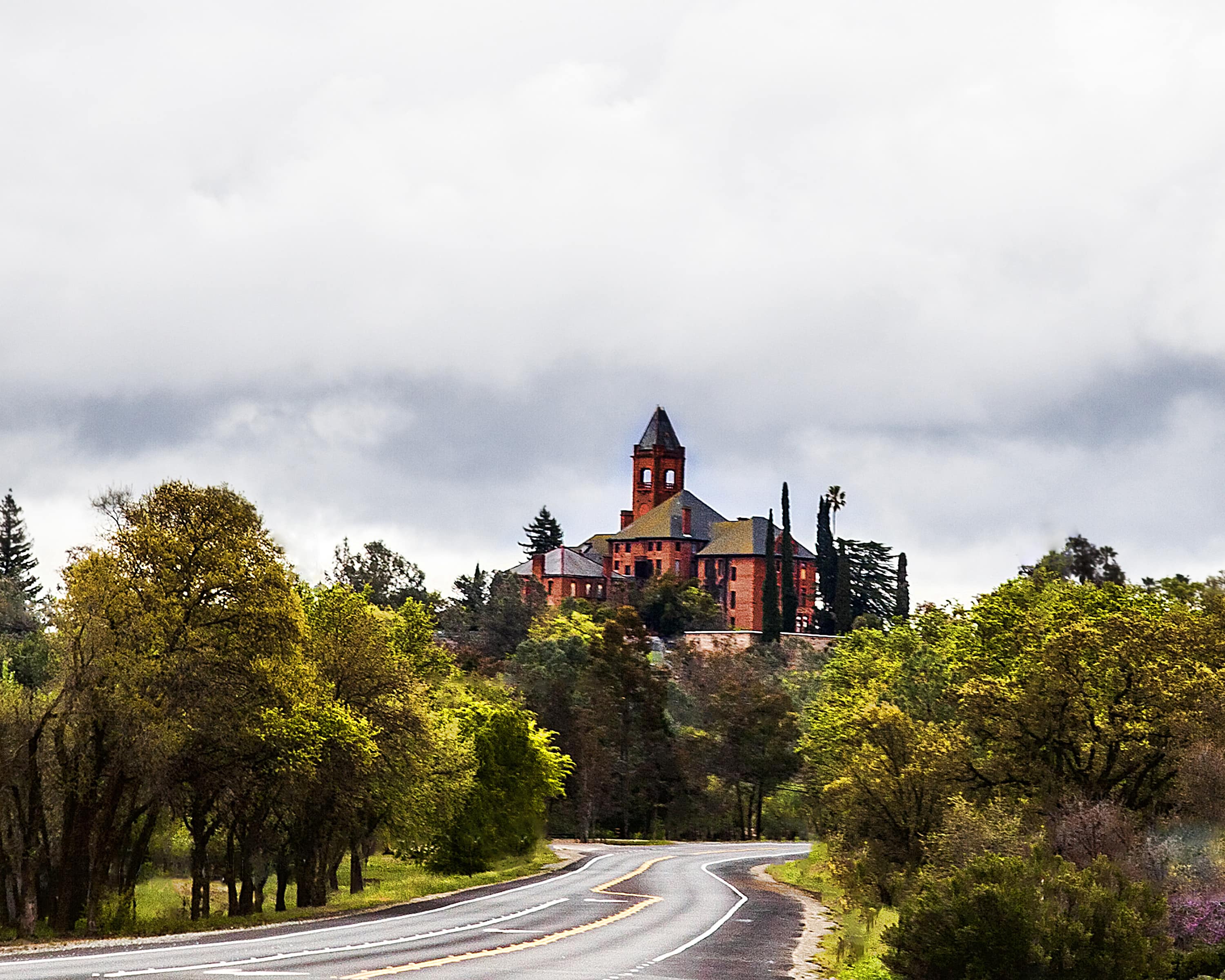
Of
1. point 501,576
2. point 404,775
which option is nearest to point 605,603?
point 501,576

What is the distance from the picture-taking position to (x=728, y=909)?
44.4 metres

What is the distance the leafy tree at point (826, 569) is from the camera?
156 metres

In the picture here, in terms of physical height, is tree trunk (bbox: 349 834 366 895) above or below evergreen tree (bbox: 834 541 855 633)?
below

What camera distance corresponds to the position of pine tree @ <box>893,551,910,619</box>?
16075cm

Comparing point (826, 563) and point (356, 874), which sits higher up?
point (826, 563)

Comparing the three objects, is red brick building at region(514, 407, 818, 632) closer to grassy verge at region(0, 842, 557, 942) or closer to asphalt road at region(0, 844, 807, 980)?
grassy verge at region(0, 842, 557, 942)

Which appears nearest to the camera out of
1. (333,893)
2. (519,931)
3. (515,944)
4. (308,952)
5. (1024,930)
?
(1024,930)

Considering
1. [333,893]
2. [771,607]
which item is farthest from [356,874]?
[771,607]

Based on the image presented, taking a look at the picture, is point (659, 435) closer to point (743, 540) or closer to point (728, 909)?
point (743, 540)

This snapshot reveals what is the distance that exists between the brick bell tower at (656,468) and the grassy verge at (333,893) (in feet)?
308

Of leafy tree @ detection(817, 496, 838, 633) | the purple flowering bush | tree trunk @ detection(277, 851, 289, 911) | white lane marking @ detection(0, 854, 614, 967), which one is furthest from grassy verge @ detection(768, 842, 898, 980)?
leafy tree @ detection(817, 496, 838, 633)

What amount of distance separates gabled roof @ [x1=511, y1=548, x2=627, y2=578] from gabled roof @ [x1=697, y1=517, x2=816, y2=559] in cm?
1015

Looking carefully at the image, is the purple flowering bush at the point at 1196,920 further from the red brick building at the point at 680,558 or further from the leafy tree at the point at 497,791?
the red brick building at the point at 680,558

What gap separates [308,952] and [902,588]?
137 metres
